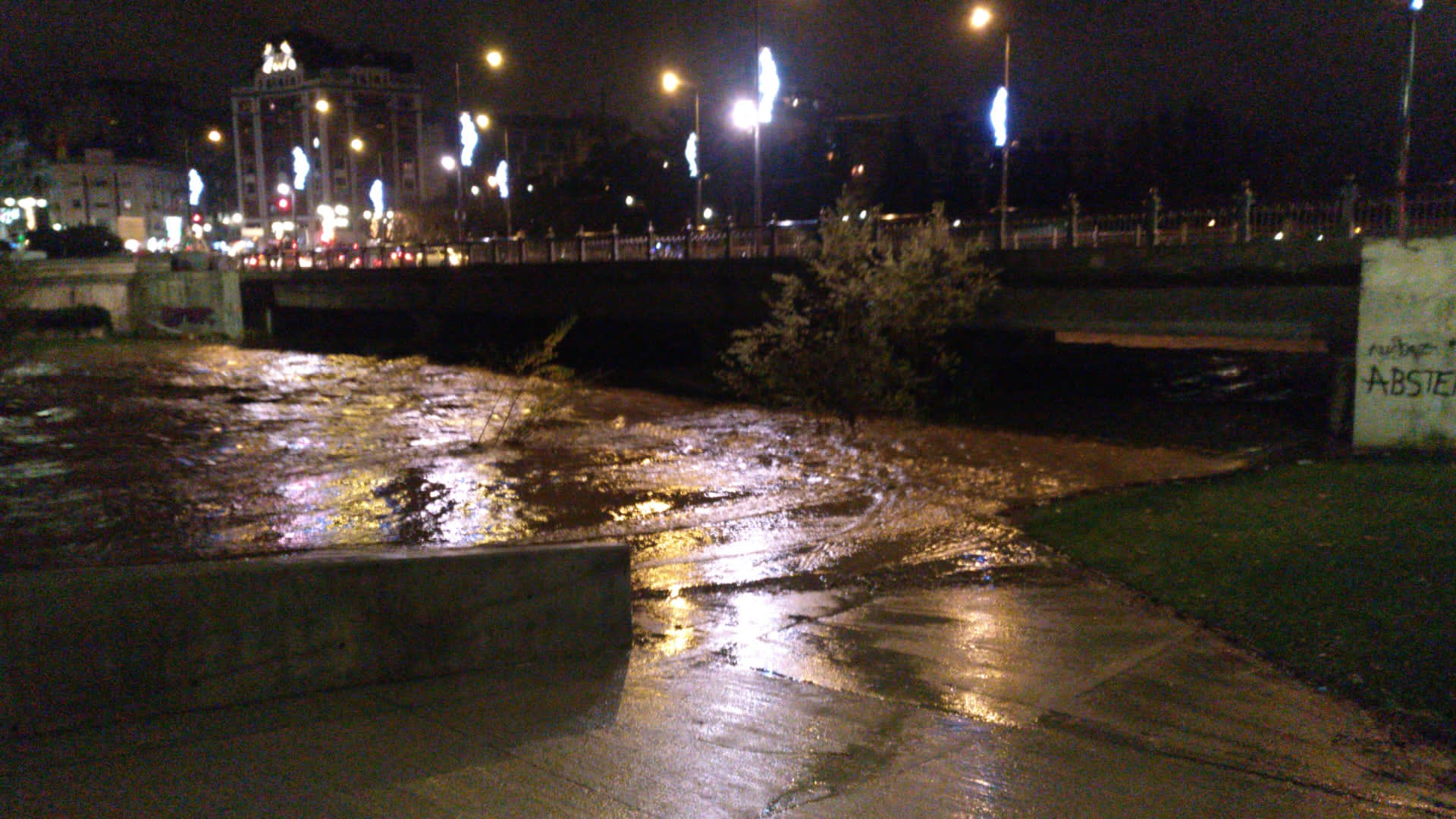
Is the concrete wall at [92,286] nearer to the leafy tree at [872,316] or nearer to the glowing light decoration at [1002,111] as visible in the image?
the leafy tree at [872,316]

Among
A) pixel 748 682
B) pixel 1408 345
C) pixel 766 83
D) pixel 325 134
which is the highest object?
pixel 325 134

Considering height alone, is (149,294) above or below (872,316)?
above

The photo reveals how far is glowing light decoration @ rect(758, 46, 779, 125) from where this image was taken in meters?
30.1

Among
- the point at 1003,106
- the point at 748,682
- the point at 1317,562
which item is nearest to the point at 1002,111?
the point at 1003,106

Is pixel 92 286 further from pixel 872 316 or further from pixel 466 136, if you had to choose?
pixel 872 316

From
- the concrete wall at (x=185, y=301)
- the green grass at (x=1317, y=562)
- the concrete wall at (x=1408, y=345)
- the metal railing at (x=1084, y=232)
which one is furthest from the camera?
the concrete wall at (x=185, y=301)

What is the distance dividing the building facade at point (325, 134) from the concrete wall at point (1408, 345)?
4684 inches

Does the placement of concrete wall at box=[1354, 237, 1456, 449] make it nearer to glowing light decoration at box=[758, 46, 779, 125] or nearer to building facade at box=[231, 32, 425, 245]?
glowing light decoration at box=[758, 46, 779, 125]

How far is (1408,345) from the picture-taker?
16859 mm

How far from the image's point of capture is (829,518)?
1546 centimetres

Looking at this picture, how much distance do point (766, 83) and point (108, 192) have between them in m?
121

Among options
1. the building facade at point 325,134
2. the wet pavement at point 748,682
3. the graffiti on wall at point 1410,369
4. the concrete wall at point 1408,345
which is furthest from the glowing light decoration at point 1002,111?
the building facade at point 325,134

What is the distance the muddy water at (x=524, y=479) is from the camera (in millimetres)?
13398

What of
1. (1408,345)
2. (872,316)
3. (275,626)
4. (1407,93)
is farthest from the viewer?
(872,316)
